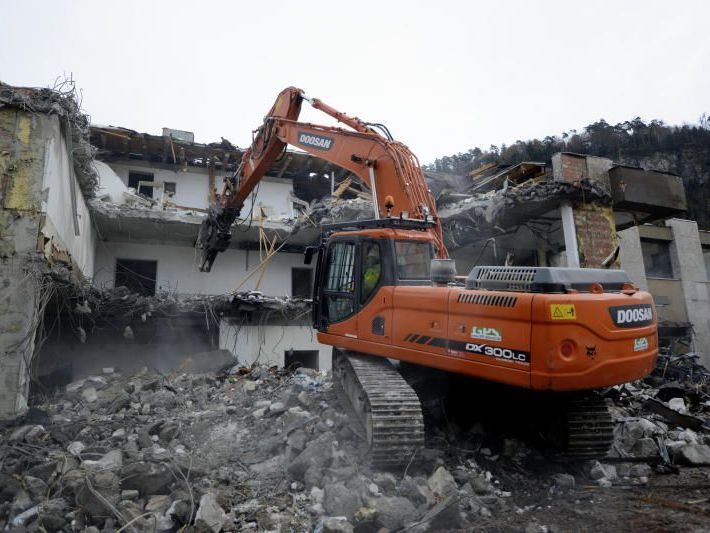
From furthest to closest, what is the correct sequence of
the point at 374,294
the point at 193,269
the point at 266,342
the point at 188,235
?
the point at 193,269, the point at 188,235, the point at 266,342, the point at 374,294

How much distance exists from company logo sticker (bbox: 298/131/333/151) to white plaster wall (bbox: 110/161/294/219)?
8312 mm

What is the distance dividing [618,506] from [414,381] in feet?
7.49

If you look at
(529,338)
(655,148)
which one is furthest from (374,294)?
(655,148)

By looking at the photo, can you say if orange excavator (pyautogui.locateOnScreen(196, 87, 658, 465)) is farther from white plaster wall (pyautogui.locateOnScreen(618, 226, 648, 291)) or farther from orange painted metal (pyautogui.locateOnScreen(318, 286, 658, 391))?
white plaster wall (pyautogui.locateOnScreen(618, 226, 648, 291))

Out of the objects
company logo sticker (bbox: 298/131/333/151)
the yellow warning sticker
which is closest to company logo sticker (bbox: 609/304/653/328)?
the yellow warning sticker

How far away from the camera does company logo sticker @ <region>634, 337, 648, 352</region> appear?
4117 mm

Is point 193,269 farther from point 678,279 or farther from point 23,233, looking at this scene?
point 678,279

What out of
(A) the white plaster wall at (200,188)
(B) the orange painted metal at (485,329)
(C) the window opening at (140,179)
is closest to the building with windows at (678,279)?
(A) the white plaster wall at (200,188)

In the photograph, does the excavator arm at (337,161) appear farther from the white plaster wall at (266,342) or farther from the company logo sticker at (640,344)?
the white plaster wall at (266,342)

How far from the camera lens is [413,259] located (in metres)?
5.55

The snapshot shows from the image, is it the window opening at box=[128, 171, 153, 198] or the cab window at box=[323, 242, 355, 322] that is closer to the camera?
the cab window at box=[323, 242, 355, 322]

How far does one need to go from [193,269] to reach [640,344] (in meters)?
13.3

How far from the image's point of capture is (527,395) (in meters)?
4.74

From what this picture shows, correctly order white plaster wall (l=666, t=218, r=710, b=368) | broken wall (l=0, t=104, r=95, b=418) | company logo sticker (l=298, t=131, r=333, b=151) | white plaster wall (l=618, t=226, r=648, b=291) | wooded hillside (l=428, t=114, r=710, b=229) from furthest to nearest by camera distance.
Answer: wooded hillside (l=428, t=114, r=710, b=229)
white plaster wall (l=666, t=218, r=710, b=368)
white plaster wall (l=618, t=226, r=648, b=291)
company logo sticker (l=298, t=131, r=333, b=151)
broken wall (l=0, t=104, r=95, b=418)
